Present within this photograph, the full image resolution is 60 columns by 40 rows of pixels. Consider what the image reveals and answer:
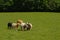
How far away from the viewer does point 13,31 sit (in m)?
15.4

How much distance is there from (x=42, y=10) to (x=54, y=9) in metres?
1.97

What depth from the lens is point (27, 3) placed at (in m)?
38.7

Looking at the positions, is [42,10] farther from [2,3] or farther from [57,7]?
[2,3]

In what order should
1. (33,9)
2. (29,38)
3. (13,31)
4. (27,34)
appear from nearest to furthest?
1. (29,38)
2. (27,34)
3. (13,31)
4. (33,9)

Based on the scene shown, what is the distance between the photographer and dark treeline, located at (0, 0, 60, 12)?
3847cm

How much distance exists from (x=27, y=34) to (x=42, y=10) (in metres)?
24.3

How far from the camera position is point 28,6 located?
38562 mm

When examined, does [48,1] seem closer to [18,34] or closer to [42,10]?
[42,10]

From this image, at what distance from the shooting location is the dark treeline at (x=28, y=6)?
38.5m

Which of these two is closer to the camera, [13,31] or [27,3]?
[13,31]

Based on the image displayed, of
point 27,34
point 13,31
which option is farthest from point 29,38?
point 13,31

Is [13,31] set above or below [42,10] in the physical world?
above

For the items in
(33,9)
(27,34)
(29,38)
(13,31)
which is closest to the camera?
(29,38)

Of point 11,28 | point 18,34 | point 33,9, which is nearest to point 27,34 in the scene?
point 18,34
